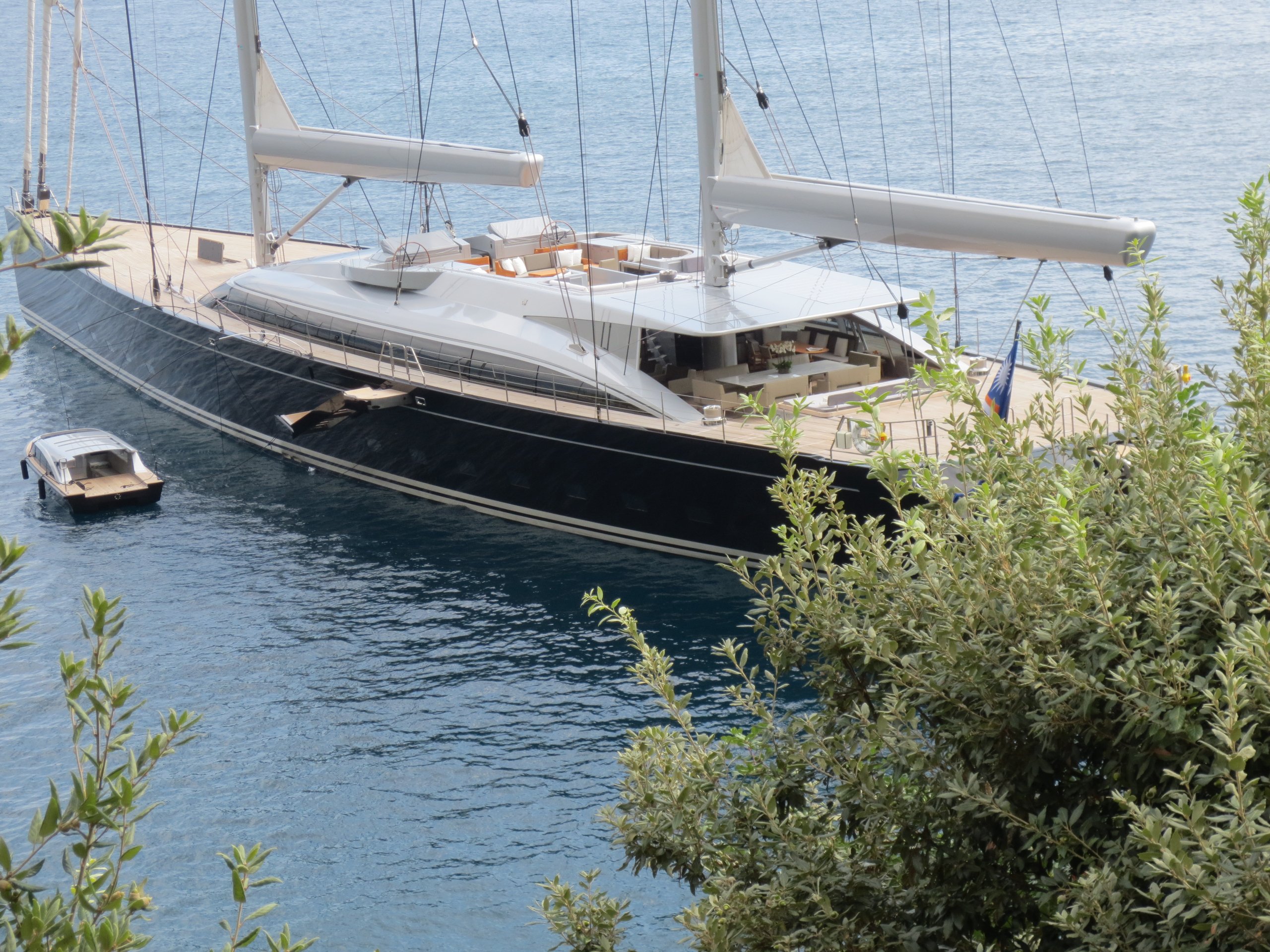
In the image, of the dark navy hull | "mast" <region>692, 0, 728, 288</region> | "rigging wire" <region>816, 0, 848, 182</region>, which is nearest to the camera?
the dark navy hull

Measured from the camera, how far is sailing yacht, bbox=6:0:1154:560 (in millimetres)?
22688

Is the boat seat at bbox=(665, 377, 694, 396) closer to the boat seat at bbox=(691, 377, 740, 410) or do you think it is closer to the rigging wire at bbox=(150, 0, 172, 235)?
the boat seat at bbox=(691, 377, 740, 410)

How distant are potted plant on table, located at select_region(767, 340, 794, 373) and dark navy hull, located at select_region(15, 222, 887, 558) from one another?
2903 mm

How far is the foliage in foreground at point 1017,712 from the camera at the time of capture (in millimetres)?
6227

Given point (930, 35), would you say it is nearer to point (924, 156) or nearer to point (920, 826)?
point (924, 156)

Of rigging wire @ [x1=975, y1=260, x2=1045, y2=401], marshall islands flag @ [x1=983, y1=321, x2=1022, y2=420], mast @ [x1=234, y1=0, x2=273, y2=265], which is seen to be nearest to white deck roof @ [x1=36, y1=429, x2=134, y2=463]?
mast @ [x1=234, y1=0, x2=273, y2=265]

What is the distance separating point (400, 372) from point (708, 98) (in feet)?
26.0

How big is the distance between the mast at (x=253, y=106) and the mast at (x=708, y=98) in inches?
448

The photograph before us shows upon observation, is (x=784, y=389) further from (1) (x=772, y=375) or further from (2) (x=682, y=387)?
(2) (x=682, y=387)

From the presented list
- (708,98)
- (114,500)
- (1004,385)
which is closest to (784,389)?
(708,98)

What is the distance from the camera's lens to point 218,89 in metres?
89.1

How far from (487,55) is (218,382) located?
2525 inches

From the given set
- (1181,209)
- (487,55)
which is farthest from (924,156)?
(487,55)

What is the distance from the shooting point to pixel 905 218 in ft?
69.8
